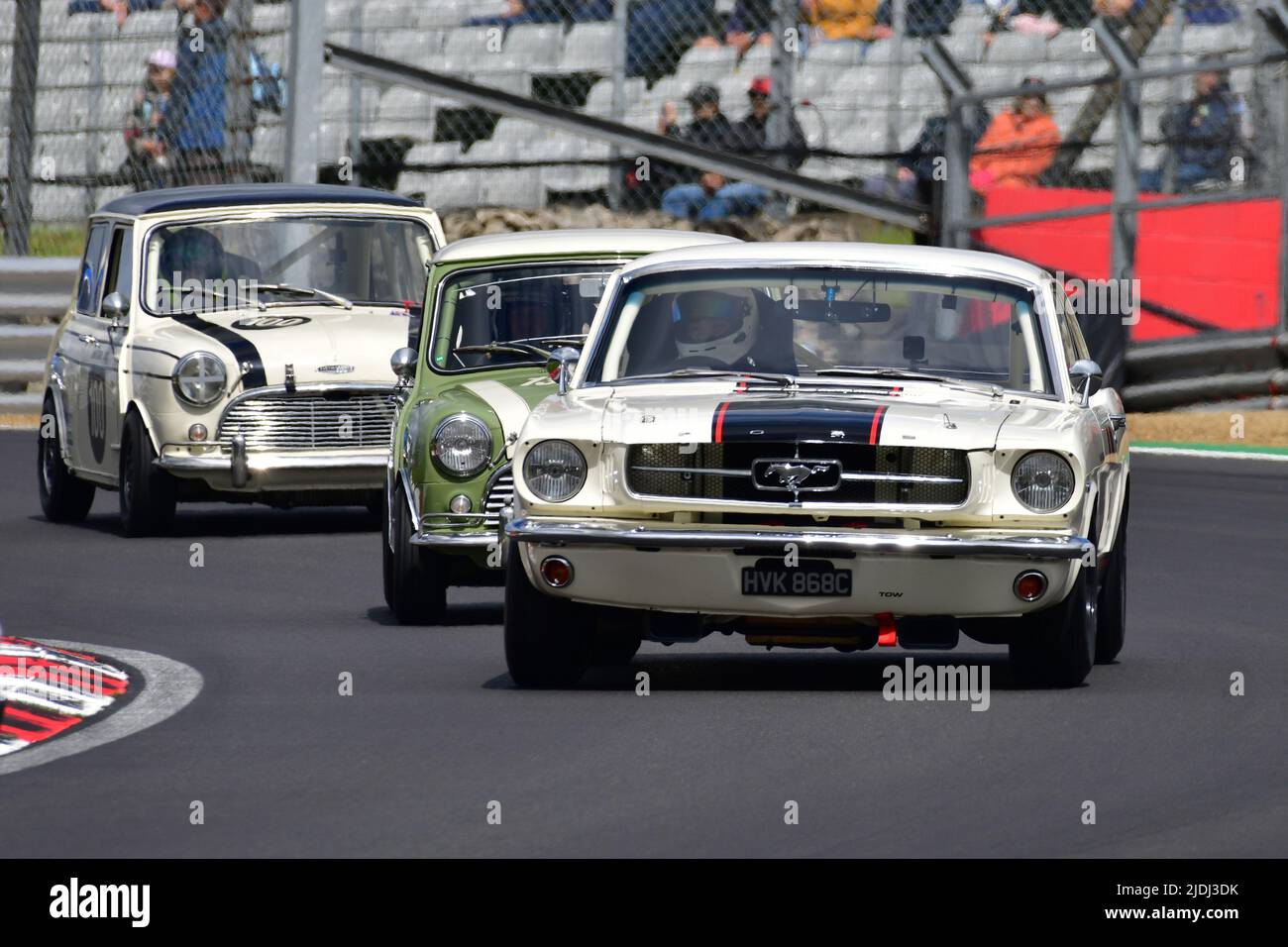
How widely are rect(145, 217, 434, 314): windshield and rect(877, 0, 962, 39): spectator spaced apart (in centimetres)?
722

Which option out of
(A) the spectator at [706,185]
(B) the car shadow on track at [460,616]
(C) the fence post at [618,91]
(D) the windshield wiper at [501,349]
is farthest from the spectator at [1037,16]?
(B) the car shadow on track at [460,616]

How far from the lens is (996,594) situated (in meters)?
8.75

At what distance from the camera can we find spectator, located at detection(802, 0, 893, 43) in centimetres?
2156

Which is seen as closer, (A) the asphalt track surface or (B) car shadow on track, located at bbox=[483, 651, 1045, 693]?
(A) the asphalt track surface

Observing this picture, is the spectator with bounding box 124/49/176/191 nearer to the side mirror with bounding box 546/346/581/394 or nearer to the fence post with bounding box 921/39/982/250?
the fence post with bounding box 921/39/982/250

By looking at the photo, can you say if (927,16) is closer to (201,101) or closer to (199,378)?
(201,101)

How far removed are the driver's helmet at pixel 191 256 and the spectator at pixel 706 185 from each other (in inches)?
299

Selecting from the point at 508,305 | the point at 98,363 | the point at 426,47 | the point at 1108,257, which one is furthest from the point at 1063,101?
the point at 508,305

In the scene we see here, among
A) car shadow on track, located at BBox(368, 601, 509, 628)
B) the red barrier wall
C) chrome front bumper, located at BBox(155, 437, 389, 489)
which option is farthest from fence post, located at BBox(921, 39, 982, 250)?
car shadow on track, located at BBox(368, 601, 509, 628)

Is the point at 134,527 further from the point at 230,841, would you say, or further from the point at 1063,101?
the point at 1063,101

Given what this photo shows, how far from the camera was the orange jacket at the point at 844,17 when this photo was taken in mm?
21562
